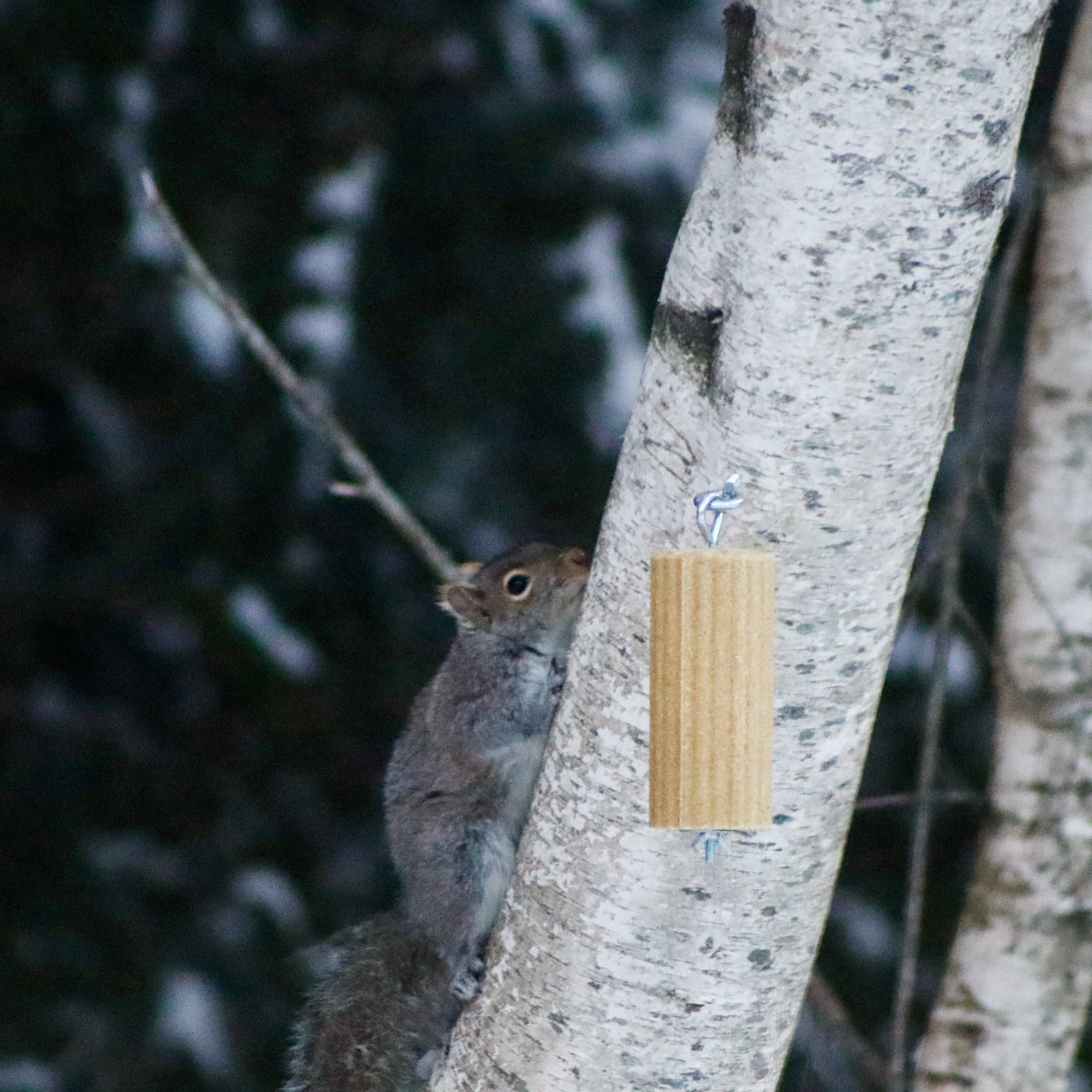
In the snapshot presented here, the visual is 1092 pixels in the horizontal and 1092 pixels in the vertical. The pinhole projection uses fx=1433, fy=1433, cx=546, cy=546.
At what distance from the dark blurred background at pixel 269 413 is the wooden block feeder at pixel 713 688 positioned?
1.31m

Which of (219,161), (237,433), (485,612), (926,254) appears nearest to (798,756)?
(926,254)

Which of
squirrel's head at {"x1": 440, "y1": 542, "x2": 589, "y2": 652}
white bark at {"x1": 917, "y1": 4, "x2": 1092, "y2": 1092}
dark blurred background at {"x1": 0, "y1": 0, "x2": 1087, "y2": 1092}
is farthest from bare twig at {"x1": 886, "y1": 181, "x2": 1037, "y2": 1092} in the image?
dark blurred background at {"x1": 0, "y1": 0, "x2": 1087, "y2": 1092}

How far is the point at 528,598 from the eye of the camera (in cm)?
147

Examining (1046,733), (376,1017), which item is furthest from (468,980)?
(1046,733)

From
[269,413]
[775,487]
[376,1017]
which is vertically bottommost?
[376,1017]

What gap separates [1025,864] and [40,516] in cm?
145

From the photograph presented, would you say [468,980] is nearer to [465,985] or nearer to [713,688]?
[465,985]

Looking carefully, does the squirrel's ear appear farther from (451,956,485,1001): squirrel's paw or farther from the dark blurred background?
the dark blurred background

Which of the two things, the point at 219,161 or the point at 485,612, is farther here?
the point at 219,161

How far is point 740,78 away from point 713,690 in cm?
33

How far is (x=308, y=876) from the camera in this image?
214cm

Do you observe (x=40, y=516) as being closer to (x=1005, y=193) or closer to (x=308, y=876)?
(x=308, y=876)

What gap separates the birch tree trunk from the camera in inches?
29.4

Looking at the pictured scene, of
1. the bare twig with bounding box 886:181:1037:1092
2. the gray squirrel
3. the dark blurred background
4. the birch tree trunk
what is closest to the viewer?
the birch tree trunk
